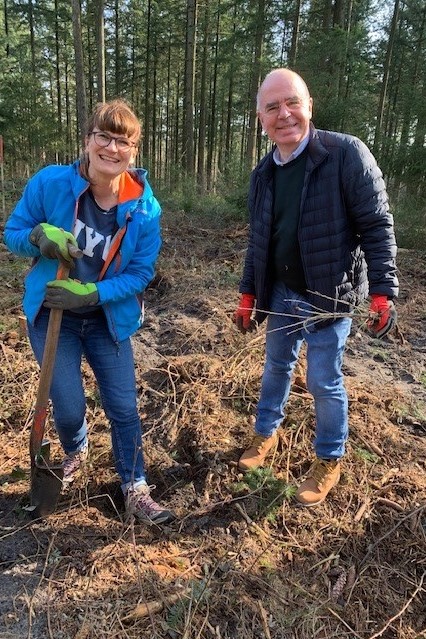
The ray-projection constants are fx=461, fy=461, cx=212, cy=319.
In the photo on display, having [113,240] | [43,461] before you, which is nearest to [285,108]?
[113,240]

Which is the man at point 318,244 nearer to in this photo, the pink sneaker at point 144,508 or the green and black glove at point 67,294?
the pink sneaker at point 144,508

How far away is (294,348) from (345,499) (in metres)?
0.86

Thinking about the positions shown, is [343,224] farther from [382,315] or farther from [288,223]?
[382,315]

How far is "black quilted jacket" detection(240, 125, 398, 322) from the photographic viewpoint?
2.02m

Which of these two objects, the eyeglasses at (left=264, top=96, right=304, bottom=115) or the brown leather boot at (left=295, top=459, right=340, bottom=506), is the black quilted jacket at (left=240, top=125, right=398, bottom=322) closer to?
the eyeglasses at (left=264, top=96, right=304, bottom=115)

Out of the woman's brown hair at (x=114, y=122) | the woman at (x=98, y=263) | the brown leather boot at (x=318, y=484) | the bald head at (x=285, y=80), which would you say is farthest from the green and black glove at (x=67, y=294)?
the brown leather boot at (x=318, y=484)

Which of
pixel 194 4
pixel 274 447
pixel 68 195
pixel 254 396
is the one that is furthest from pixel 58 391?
pixel 194 4

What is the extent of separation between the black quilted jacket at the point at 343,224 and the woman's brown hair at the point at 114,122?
2.60 feet

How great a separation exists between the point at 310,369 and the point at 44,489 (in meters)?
1.42

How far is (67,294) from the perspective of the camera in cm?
196

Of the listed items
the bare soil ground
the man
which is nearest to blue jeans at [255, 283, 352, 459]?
the man

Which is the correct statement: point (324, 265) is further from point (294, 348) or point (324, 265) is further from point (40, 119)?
point (40, 119)

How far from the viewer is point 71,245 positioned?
1929 mm

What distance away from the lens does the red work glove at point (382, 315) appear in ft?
6.78
